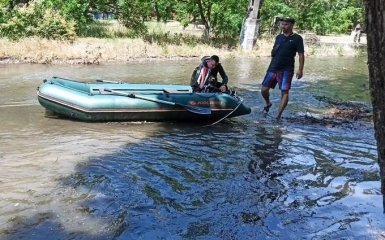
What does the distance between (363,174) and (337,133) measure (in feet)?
6.70

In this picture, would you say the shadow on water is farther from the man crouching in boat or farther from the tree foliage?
the tree foliage

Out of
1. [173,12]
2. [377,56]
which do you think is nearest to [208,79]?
[377,56]

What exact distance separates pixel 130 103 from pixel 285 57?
2.66 meters

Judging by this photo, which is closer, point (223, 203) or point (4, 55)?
point (223, 203)

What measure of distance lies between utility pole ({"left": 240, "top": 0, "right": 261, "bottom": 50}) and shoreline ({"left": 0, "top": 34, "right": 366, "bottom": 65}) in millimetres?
355

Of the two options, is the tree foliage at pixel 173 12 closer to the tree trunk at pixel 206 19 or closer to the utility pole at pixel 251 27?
the tree trunk at pixel 206 19

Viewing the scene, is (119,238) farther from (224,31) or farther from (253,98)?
(224,31)

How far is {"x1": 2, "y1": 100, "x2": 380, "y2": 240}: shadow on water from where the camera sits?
169 inches

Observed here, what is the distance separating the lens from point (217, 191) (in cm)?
523

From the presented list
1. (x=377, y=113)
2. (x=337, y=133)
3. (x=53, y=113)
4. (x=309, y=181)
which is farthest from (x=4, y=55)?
(x=377, y=113)

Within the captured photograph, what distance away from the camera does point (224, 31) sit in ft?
74.3

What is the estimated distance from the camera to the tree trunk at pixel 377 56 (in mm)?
2277

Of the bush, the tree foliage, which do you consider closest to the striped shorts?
the bush

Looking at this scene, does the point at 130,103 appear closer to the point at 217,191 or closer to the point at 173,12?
the point at 217,191
